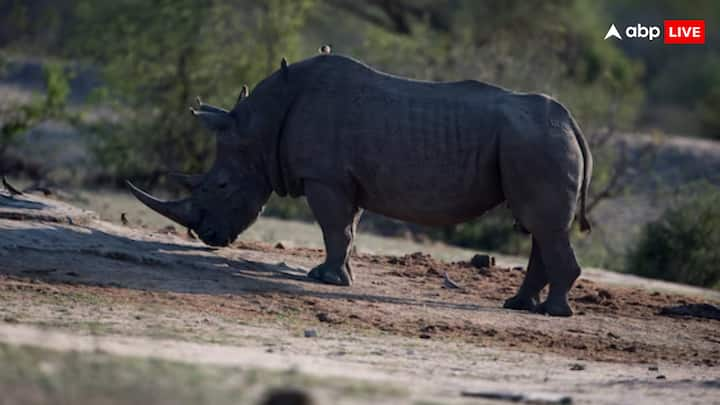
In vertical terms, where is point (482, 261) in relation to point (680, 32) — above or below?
below

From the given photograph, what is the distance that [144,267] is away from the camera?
1159 centimetres

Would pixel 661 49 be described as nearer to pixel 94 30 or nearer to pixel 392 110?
pixel 94 30

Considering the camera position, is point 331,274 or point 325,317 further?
point 331,274

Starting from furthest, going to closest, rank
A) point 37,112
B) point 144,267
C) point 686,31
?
point 686,31 → point 37,112 → point 144,267

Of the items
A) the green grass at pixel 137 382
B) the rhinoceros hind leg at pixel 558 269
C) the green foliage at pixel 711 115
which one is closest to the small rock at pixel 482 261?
the rhinoceros hind leg at pixel 558 269

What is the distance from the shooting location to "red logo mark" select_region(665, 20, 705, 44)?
25.6 m

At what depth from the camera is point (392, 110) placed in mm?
12109

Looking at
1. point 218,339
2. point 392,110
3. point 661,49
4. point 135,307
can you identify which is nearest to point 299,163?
point 392,110

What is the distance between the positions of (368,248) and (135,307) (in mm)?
6590

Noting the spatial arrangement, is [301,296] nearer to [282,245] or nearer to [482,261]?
[282,245]

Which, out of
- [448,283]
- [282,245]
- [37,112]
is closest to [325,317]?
[448,283]

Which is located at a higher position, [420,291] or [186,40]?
[186,40]

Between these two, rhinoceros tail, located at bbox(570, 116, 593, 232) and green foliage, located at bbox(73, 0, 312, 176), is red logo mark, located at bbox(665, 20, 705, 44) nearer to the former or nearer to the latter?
green foliage, located at bbox(73, 0, 312, 176)

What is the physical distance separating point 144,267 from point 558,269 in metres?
3.47
